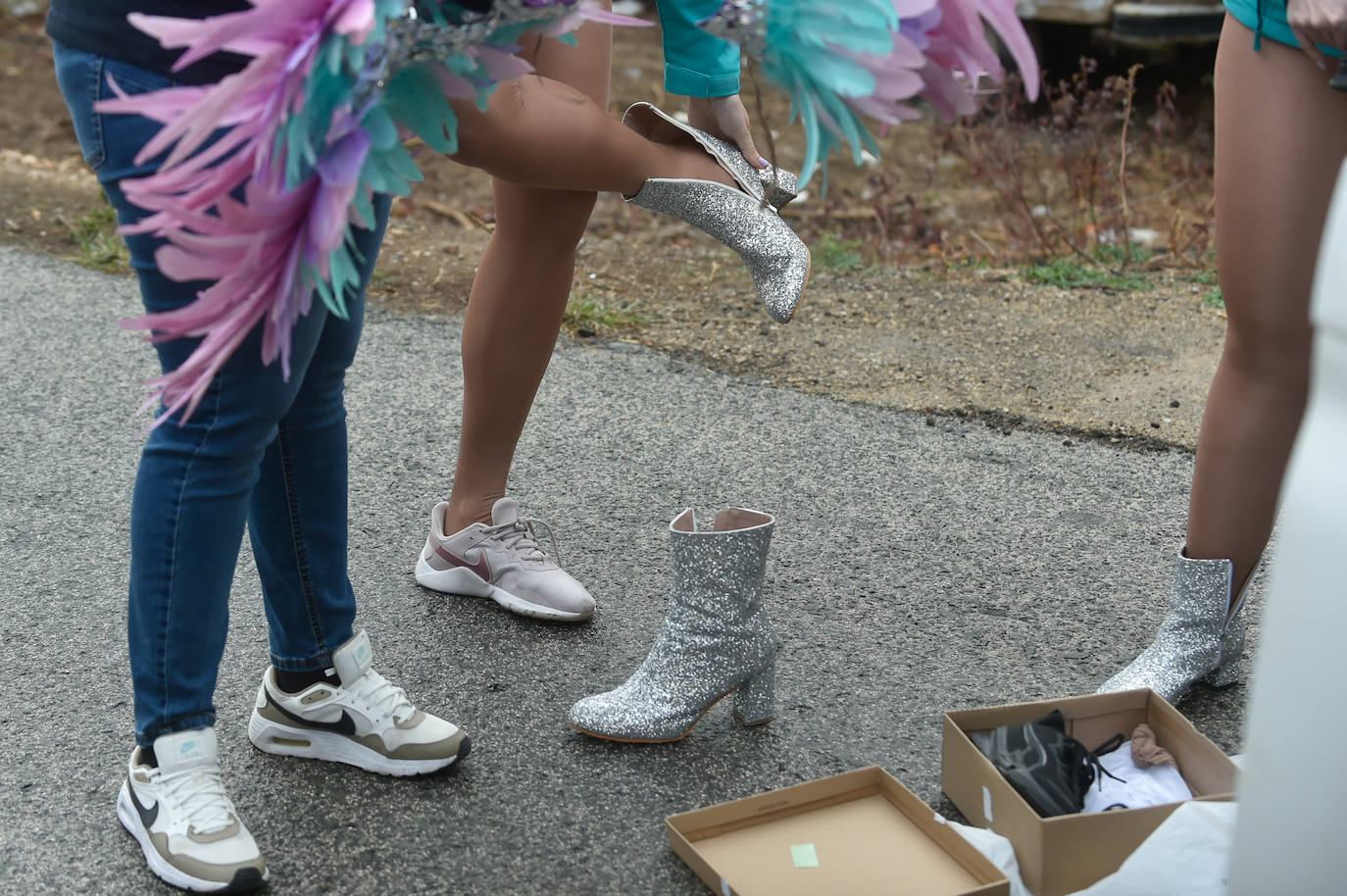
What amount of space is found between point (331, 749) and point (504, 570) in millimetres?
604

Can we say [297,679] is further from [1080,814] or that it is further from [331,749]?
[1080,814]

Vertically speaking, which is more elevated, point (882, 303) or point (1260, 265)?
point (1260, 265)

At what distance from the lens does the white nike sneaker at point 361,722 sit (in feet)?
6.88

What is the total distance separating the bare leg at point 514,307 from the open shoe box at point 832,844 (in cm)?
98

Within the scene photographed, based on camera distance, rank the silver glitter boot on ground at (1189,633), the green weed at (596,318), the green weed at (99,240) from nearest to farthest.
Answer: the silver glitter boot on ground at (1189,633) → the green weed at (596,318) → the green weed at (99,240)

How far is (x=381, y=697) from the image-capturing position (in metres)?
2.12

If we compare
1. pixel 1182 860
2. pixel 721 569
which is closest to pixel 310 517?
pixel 721 569

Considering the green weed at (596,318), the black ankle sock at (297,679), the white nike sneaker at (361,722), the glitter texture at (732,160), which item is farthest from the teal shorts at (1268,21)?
the green weed at (596,318)

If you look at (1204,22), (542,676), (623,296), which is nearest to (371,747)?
(542,676)

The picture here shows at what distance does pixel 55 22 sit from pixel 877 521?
79.8 inches

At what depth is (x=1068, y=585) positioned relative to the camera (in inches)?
109

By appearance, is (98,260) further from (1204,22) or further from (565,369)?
(1204,22)

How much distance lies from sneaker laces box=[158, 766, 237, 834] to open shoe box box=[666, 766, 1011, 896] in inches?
25.4

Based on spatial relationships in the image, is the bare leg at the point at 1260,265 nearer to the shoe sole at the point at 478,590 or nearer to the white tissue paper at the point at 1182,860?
the white tissue paper at the point at 1182,860
